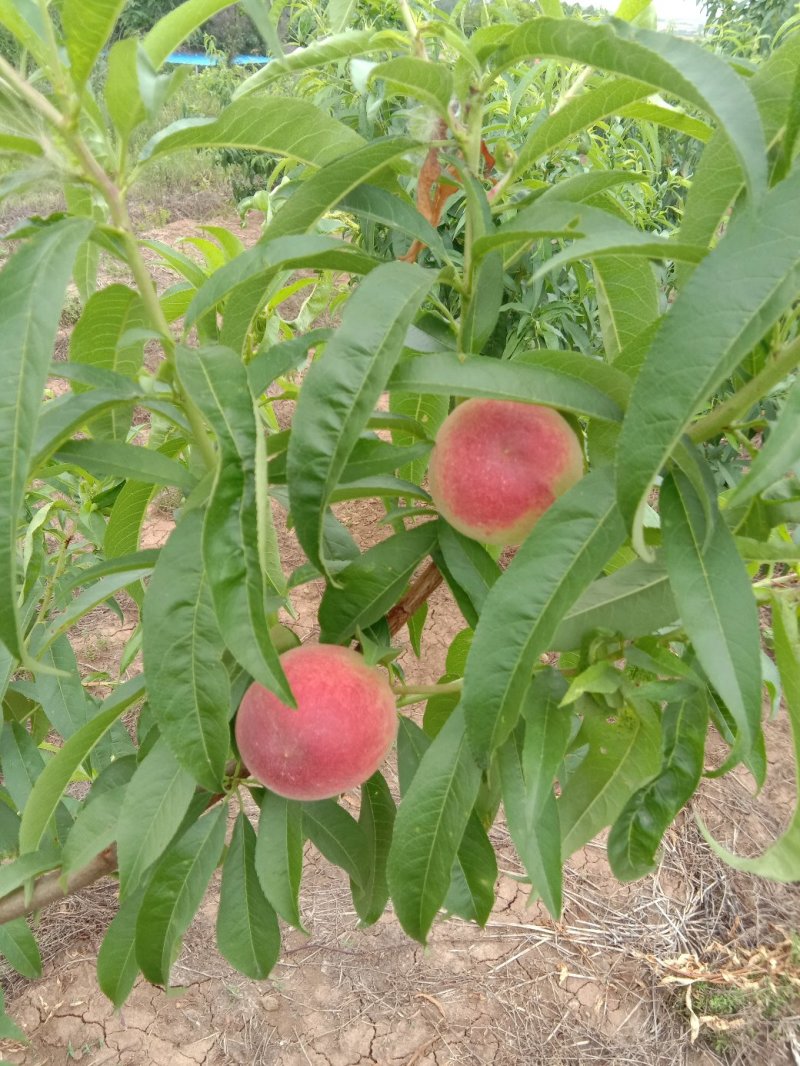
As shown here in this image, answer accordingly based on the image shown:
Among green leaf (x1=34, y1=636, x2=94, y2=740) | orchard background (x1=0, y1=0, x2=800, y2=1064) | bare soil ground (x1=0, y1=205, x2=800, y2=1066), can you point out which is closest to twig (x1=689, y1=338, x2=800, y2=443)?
orchard background (x1=0, y1=0, x2=800, y2=1064)

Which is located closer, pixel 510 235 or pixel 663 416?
pixel 663 416

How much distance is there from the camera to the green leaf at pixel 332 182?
1.50 ft

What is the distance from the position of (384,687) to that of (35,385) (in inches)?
12.9

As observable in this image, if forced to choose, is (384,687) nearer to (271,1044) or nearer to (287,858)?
(287,858)

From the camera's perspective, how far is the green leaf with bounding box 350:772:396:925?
727mm

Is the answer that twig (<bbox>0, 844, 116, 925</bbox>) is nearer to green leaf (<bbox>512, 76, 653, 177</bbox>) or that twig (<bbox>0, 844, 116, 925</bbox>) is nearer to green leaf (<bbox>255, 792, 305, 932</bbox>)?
green leaf (<bbox>255, 792, 305, 932</bbox>)

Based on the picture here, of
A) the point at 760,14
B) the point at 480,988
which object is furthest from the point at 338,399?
the point at 760,14

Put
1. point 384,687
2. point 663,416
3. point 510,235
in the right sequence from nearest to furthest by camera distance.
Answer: point 663,416 → point 510,235 → point 384,687

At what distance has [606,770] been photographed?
1.90ft

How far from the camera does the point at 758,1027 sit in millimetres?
1551

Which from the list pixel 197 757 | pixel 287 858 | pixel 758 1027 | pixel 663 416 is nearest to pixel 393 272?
pixel 663 416

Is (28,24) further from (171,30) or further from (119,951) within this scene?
(119,951)

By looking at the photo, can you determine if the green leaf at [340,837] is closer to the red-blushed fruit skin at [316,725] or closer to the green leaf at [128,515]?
the red-blushed fruit skin at [316,725]

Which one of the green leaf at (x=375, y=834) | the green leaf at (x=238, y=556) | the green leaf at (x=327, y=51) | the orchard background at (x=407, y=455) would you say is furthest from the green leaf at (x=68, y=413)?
the green leaf at (x=375, y=834)
